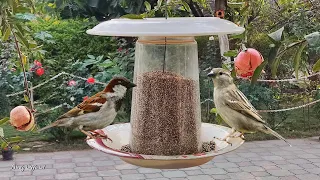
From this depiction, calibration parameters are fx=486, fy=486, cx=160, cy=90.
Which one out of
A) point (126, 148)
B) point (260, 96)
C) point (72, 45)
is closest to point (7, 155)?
point (72, 45)

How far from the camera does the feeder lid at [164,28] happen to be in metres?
1.13

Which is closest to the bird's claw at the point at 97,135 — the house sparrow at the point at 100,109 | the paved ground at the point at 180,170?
the house sparrow at the point at 100,109

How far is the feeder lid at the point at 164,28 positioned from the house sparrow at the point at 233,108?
28cm

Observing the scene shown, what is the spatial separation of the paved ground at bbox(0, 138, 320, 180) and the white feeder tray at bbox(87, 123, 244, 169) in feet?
9.03

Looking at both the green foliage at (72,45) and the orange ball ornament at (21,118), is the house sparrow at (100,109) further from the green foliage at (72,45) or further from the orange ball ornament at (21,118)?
the green foliage at (72,45)

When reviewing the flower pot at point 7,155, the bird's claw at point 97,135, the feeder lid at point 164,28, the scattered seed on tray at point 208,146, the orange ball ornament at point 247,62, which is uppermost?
the feeder lid at point 164,28

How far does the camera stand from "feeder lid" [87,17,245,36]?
1133mm

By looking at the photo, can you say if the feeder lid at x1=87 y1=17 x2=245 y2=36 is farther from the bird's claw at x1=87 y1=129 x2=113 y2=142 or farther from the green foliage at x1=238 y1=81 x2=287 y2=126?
the green foliage at x1=238 y1=81 x2=287 y2=126

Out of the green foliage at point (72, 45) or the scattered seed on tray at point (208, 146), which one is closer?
the scattered seed on tray at point (208, 146)

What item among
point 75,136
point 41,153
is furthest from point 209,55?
point 41,153

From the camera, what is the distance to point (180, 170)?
461cm

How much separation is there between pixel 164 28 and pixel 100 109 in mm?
355

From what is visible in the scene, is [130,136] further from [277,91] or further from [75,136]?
[277,91]

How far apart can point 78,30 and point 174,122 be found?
20.4 feet
